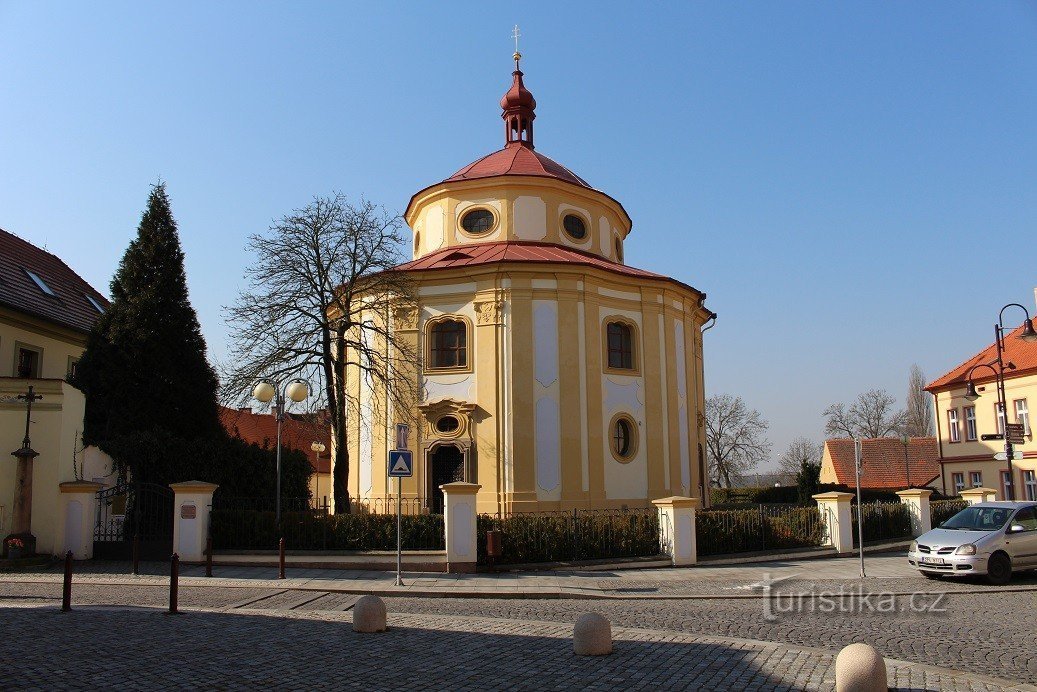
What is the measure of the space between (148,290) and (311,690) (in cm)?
1843

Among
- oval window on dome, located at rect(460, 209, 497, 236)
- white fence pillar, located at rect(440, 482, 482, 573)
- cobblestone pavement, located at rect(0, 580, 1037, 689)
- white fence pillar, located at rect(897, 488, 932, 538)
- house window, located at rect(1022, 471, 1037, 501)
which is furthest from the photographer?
house window, located at rect(1022, 471, 1037, 501)

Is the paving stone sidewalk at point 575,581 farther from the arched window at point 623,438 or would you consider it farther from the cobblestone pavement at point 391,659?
the arched window at point 623,438

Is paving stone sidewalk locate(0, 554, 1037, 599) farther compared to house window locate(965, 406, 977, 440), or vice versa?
house window locate(965, 406, 977, 440)

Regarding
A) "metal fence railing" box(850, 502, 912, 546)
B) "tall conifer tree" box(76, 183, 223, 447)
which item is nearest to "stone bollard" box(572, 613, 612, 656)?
"metal fence railing" box(850, 502, 912, 546)

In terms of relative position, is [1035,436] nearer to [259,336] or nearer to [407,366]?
[407,366]

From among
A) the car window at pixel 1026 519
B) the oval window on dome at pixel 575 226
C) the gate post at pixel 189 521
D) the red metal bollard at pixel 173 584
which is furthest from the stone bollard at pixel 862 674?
the oval window on dome at pixel 575 226

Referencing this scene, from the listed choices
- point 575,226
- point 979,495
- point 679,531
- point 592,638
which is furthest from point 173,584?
point 979,495

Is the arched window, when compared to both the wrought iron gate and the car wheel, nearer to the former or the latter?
the car wheel

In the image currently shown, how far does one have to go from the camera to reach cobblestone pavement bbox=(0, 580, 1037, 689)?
29.0 feet

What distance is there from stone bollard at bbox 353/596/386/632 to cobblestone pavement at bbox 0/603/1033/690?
0.52 feet

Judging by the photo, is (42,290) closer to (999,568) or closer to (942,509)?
(999,568)

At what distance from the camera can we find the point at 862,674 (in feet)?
20.6

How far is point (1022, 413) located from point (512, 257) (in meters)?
25.4

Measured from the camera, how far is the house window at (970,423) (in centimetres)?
3925
